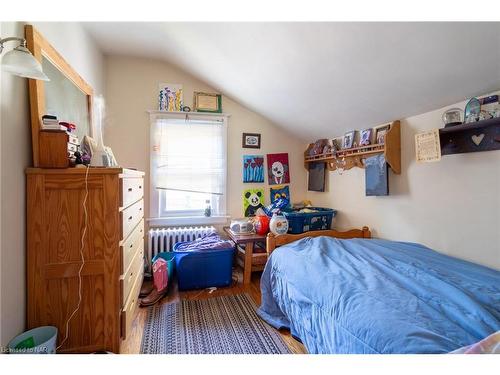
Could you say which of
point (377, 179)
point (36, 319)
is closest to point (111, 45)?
point (36, 319)

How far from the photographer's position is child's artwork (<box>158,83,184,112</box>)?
272cm

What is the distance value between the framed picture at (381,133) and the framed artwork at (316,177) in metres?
0.83

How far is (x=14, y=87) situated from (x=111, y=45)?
5.21ft

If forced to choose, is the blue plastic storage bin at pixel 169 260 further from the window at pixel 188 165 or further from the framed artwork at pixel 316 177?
the framed artwork at pixel 316 177

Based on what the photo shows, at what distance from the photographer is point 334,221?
8.80ft

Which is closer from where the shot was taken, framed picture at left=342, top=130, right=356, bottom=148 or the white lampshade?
the white lampshade

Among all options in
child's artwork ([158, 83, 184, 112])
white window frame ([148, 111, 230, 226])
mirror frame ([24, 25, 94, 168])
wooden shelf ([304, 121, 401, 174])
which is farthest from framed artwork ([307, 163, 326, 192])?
mirror frame ([24, 25, 94, 168])

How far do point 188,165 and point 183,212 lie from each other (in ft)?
1.85

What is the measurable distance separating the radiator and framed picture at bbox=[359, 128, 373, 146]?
1.85 metres

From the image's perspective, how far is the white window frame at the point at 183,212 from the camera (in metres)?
2.70

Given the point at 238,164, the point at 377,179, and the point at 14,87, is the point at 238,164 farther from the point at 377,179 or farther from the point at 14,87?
the point at 14,87

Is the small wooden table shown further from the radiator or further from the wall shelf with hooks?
the wall shelf with hooks

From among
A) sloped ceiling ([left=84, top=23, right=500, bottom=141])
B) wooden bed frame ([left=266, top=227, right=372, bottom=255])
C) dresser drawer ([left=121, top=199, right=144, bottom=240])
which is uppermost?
sloped ceiling ([left=84, top=23, right=500, bottom=141])

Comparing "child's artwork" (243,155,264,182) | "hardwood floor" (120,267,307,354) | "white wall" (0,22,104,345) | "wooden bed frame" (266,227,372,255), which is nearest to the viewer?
"white wall" (0,22,104,345)
